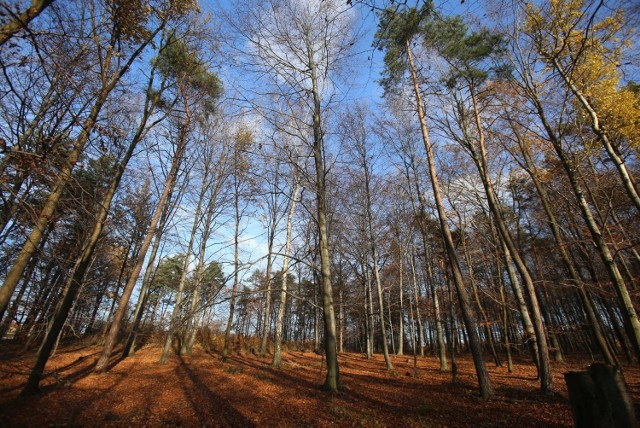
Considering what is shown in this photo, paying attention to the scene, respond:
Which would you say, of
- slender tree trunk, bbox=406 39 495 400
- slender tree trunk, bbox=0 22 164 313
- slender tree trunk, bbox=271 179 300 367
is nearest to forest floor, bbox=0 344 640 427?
slender tree trunk, bbox=406 39 495 400

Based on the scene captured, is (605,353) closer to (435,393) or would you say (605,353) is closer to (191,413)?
(435,393)

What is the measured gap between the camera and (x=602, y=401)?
1723mm

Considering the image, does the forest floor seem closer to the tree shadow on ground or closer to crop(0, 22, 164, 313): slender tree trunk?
the tree shadow on ground

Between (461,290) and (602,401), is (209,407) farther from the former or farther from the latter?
(602,401)

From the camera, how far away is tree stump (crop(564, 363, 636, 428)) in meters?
1.68

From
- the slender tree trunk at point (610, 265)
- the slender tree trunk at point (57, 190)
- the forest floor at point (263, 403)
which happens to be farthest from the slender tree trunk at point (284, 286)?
the slender tree trunk at point (610, 265)

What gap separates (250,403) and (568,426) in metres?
5.95

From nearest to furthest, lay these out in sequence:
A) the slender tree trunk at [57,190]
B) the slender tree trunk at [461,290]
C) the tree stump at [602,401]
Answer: the tree stump at [602,401] < the slender tree trunk at [57,190] < the slender tree trunk at [461,290]

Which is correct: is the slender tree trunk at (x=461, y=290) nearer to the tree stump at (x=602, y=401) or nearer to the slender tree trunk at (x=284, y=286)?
the tree stump at (x=602, y=401)

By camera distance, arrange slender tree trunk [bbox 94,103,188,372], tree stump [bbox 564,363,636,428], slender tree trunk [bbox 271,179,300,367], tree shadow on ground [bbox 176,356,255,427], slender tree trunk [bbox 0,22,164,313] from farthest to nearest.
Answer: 1. slender tree trunk [bbox 271,179,300,367]
2. slender tree trunk [bbox 94,103,188,372]
3. tree shadow on ground [bbox 176,356,255,427]
4. slender tree trunk [bbox 0,22,164,313]
5. tree stump [bbox 564,363,636,428]

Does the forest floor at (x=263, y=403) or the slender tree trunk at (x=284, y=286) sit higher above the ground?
the slender tree trunk at (x=284, y=286)

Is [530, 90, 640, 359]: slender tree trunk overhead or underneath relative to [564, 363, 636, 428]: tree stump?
overhead

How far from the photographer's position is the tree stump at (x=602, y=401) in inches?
66.0

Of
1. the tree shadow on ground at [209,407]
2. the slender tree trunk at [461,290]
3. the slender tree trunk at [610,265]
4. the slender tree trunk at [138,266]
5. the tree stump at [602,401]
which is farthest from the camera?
the slender tree trunk at [138,266]
